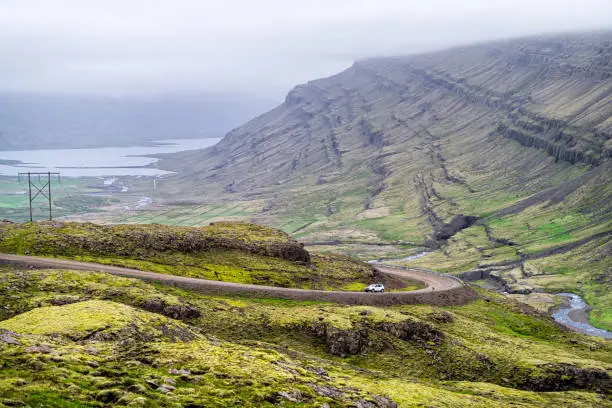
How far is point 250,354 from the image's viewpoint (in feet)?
163

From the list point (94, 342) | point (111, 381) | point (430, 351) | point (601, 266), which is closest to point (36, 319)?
point (94, 342)

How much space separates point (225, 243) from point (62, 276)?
33792 millimetres

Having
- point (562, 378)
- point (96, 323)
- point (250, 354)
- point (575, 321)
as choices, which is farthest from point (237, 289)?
point (575, 321)

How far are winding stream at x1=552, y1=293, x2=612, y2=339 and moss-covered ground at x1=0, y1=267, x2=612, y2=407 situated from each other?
183ft

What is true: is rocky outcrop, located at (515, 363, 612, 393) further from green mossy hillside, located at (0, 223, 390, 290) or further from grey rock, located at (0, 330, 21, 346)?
grey rock, located at (0, 330, 21, 346)

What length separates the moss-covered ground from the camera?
36.8 metres

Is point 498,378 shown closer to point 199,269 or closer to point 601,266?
point 199,269

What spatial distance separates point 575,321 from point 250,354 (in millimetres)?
121755

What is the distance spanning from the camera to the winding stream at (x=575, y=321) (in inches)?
5509

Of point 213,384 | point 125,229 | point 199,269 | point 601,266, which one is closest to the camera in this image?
point 213,384

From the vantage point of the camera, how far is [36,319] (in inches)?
2003

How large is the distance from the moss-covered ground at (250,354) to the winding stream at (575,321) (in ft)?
183

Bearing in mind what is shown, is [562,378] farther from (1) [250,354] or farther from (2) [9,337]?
(2) [9,337]

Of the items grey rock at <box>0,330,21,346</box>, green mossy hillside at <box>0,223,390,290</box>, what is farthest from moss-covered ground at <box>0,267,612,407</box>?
green mossy hillside at <box>0,223,390,290</box>
